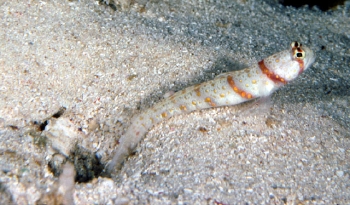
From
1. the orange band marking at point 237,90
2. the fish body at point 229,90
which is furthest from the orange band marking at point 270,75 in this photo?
the orange band marking at point 237,90

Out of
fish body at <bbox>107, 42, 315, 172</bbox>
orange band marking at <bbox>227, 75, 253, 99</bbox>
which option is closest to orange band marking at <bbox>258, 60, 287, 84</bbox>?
fish body at <bbox>107, 42, 315, 172</bbox>

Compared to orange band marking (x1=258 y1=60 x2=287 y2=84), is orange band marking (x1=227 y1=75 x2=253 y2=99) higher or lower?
lower

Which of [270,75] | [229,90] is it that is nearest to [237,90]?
[229,90]

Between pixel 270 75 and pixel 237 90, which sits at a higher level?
pixel 270 75

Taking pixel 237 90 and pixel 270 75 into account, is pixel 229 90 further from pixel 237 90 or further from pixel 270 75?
pixel 270 75

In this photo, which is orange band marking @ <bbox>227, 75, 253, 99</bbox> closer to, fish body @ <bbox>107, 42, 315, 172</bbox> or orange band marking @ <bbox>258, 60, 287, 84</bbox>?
fish body @ <bbox>107, 42, 315, 172</bbox>

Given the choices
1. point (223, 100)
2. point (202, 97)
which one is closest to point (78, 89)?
point (202, 97)

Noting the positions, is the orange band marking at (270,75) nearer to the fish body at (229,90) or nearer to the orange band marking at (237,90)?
the fish body at (229,90)

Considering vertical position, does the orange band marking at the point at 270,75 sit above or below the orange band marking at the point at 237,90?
above
